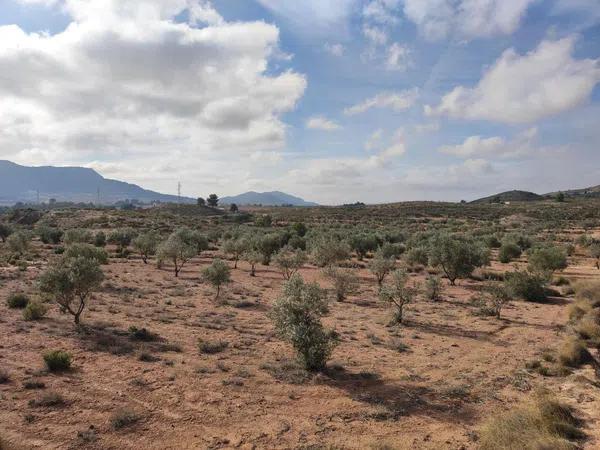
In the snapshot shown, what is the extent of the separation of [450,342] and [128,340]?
51.5ft

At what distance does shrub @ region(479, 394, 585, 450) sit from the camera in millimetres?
10141

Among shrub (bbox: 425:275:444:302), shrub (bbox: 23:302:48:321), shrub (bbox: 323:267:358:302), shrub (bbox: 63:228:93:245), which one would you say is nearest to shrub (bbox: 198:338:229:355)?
shrub (bbox: 23:302:48:321)

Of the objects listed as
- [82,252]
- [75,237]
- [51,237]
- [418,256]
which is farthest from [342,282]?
[51,237]

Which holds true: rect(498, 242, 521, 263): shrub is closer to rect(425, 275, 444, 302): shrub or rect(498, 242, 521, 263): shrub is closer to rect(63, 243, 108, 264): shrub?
rect(425, 275, 444, 302): shrub

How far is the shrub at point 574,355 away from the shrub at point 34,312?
25.2 m

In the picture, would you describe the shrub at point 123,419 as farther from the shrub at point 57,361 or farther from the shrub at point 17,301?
the shrub at point 17,301

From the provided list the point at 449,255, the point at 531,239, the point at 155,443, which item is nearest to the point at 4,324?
the point at 155,443

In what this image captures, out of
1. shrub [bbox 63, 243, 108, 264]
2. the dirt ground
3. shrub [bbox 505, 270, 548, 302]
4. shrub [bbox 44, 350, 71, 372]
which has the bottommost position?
the dirt ground

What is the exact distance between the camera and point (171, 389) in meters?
14.2

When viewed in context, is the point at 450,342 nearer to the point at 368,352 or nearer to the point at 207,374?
Answer: the point at 368,352

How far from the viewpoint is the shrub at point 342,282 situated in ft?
101

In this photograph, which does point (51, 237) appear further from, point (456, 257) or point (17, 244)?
point (456, 257)

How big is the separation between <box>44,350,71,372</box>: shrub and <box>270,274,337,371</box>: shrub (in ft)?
25.9

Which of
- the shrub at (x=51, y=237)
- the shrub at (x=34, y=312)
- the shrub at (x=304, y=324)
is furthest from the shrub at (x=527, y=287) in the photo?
the shrub at (x=51, y=237)
